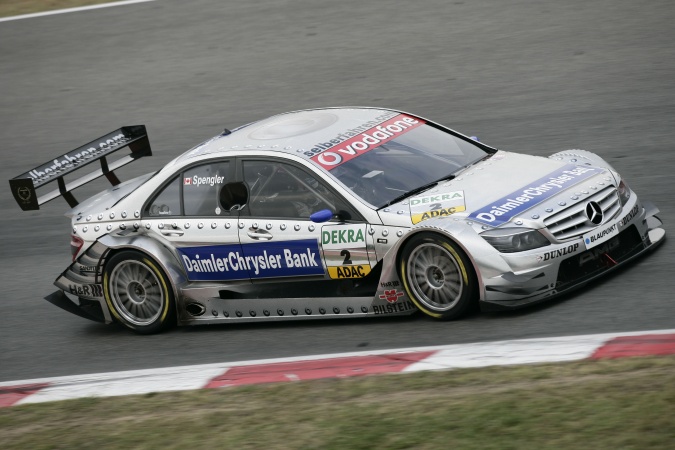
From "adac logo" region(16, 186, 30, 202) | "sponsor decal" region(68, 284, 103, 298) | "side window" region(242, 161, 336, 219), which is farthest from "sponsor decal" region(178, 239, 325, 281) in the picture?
"adac logo" region(16, 186, 30, 202)

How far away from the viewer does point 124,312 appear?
328 inches

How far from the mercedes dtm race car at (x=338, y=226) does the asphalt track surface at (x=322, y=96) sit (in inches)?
8.3

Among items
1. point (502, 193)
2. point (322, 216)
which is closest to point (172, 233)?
point (322, 216)

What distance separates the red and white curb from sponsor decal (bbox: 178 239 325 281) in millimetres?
840

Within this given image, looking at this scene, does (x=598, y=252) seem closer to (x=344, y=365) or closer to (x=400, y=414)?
(x=344, y=365)

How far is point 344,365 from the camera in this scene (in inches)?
258

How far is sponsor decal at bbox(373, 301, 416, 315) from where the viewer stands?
722 centimetres

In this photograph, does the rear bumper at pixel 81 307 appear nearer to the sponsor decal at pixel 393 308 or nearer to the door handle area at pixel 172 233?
the door handle area at pixel 172 233

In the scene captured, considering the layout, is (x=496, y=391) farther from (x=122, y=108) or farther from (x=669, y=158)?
(x=122, y=108)

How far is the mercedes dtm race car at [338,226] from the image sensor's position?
6.96 metres

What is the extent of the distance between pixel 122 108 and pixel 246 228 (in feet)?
21.8

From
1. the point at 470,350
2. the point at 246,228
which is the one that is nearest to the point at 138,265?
the point at 246,228

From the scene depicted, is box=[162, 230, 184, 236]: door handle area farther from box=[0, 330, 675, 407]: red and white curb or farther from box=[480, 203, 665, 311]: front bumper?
box=[480, 203, 665, 311]: front bumper

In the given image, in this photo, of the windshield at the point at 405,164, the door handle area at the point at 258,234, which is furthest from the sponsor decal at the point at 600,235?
the door handle area at the point at 258,234
